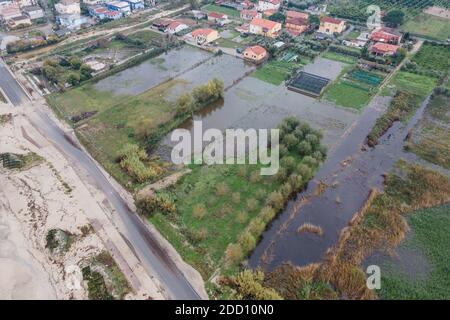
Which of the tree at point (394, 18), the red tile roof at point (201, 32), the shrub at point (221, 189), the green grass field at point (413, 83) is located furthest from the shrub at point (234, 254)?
the tree at point (394, 18)

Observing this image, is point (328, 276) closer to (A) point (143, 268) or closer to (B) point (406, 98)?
(A) point (143, 268)

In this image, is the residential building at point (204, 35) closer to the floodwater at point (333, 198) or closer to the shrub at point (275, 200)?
the floodwater at point (333, 198)

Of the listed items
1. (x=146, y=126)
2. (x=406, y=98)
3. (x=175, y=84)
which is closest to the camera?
(x=146, y=126)

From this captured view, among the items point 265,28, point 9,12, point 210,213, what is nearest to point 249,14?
point 265,28

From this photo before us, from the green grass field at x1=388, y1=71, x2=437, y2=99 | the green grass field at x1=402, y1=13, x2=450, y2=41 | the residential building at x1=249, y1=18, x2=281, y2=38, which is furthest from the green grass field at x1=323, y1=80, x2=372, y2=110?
the green grass field at x1=402, y1=13, x2=450, y2=41

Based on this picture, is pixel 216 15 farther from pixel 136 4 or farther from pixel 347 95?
pixel 347 95

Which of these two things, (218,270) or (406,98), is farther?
(406,98)

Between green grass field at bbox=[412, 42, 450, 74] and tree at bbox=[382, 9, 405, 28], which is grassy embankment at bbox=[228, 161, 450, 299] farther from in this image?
tree at bbox=[382, 9, 405, 28]
